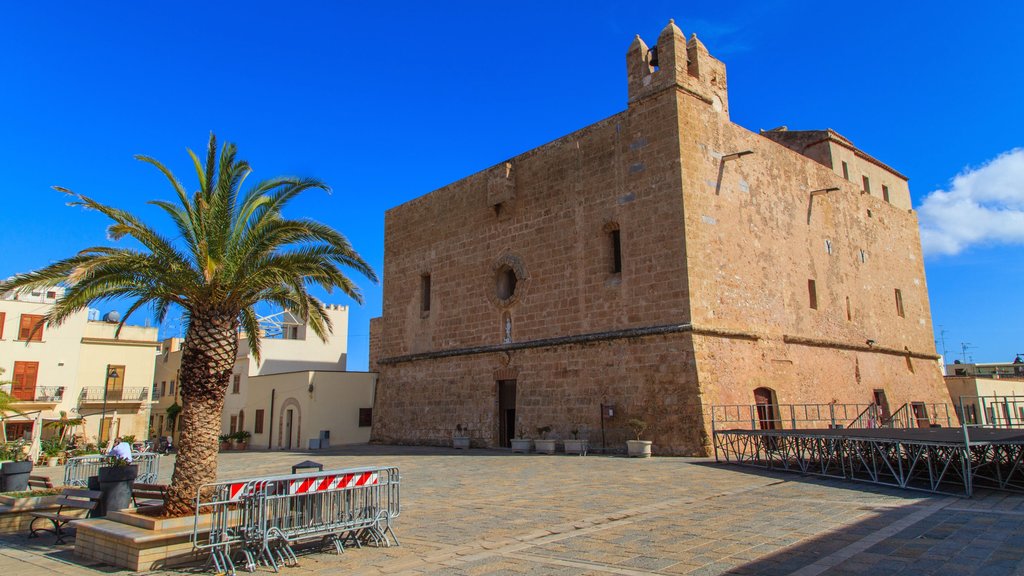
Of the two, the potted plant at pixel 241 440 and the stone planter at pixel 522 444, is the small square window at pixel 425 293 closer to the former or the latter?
the stone planter at pixel 522 444

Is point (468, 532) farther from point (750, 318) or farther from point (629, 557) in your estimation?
point (750, 318)

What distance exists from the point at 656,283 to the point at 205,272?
10.7 metres

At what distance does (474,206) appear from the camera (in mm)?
21547

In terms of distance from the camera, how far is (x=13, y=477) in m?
10.7

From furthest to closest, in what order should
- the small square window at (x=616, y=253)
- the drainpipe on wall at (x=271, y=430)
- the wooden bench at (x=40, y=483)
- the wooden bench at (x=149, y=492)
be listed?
1. the drainpipe on wall at (x=271, y=430)
2. the small square window at (x=616, y=253)
3. the wooden bench at (x=40, y=483)
4. the wooden bench at (x=149, y=492)

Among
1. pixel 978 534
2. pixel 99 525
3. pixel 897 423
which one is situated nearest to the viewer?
pixel 978 534

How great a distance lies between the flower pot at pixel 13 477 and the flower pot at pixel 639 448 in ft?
37.1

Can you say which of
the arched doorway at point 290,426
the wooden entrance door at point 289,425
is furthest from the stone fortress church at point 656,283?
the wooden entrance door at point 289,425

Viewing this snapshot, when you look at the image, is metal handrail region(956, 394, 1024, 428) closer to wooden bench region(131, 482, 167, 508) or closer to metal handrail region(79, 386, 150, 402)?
wooden bench region(131, 482, 167, 508)

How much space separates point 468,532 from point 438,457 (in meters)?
9.96

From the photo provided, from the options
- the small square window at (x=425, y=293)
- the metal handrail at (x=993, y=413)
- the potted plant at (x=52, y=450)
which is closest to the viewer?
the metal handrail at (x=993, y=413)

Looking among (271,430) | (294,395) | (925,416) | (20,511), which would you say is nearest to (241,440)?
(271,430)

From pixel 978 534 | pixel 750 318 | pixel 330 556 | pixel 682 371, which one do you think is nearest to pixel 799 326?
pixel 750 318

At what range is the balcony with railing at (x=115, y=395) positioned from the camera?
26.7 meters
